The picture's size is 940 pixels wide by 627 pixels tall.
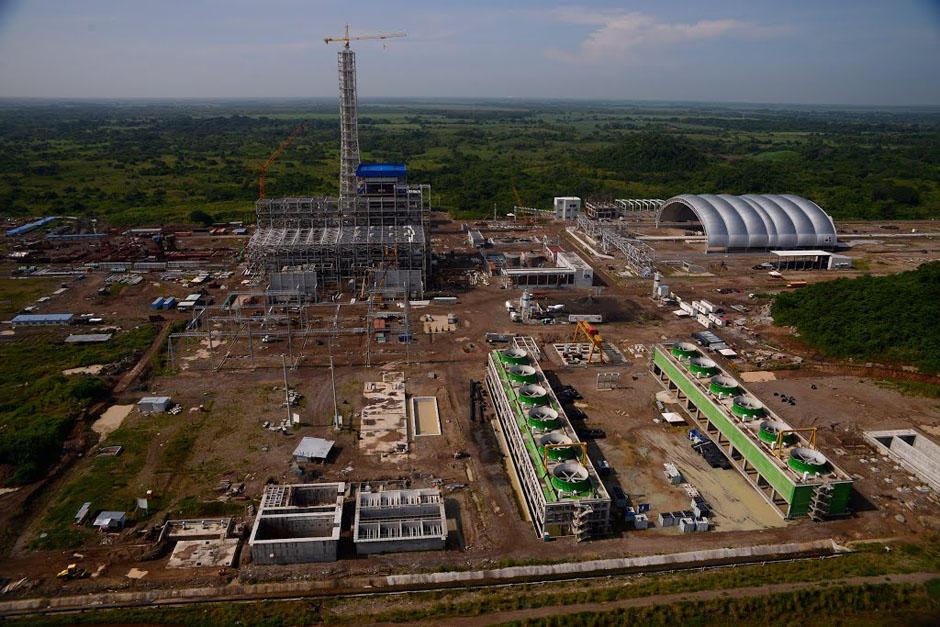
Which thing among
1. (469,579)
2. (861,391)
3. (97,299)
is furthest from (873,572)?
(97,299)

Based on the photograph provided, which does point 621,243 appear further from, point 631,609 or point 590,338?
point 631,609

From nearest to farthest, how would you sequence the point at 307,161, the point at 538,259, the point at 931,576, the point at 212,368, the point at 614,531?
the point at 931,576, the point at 614,531, the point at 212,368, the point at 538,259, the point at 307,161

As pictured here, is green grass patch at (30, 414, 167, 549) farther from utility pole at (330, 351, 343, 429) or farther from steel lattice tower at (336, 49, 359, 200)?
steel lattice tower at (336, 49, 359, 200)

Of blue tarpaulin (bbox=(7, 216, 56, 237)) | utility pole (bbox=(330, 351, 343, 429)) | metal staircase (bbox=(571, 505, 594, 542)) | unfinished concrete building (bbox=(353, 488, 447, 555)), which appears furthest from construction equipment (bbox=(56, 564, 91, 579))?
blue tarpaulin (bbox=(7, 216, 56, 237))

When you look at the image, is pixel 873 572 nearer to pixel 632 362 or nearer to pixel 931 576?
pixel 931 576

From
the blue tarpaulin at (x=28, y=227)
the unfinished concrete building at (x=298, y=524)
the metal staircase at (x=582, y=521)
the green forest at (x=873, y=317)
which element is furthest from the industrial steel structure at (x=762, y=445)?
the blue tarpaulin at (x=28, y=227)

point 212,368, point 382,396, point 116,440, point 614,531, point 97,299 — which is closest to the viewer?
point 614,531

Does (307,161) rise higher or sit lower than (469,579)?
higher
